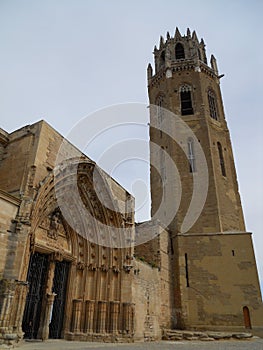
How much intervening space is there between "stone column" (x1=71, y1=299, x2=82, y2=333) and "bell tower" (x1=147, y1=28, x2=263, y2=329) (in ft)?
20.4

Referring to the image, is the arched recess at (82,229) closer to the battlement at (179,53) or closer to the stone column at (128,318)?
the stone column at (128,318)

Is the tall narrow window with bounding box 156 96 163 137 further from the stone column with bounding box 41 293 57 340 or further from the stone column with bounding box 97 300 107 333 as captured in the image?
the stone column with bounding box 41 293 57 340

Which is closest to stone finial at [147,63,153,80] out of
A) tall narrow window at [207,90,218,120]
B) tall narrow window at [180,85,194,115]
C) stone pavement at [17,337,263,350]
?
tall narrow window at [180,85,194,115]

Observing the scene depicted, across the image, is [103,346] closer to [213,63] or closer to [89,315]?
[89,315]

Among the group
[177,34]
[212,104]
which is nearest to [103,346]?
[212,104]

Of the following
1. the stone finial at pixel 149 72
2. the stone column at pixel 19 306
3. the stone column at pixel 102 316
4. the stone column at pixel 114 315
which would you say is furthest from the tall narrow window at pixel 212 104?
the stone column at pixel 19 306

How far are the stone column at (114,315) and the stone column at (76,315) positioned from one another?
116 centimetres

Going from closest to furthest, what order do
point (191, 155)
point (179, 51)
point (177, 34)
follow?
point (191, 155), point (179, 51), point (177, 34)

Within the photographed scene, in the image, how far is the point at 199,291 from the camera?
47.9ft

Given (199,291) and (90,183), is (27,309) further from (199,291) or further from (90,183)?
(199,291)

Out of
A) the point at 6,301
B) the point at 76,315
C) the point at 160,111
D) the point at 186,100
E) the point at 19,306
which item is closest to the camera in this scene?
the point at 6,301

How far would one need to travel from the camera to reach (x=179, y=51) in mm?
25000

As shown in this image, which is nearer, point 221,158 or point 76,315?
point 76,315

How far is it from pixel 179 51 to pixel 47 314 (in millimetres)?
22861
